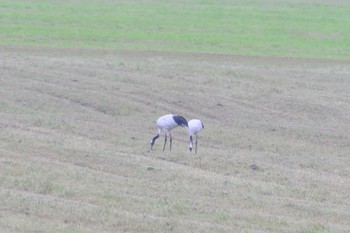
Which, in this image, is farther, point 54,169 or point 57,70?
point 57,70

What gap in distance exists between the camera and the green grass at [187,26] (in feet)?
148

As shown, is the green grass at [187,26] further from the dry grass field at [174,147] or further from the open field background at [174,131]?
the dry grass field at [174,147]

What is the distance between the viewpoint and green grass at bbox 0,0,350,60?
45.1 metres

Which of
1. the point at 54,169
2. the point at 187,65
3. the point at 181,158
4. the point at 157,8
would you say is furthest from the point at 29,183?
the point at 157,8

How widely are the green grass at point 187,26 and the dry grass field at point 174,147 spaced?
8.31 meters

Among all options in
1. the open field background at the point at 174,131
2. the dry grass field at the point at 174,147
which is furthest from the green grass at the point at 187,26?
the dry grass field at the point at 174,147

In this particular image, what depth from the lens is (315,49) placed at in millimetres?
46031

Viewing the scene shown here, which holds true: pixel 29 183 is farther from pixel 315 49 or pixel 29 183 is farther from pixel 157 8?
pixel 157 8

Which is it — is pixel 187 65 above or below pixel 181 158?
below

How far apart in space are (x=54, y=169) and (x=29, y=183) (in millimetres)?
1384

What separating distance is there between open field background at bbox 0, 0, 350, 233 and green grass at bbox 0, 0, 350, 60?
0.26 meters

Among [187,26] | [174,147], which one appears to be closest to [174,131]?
[174,147]

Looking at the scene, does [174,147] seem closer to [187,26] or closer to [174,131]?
[174,131]

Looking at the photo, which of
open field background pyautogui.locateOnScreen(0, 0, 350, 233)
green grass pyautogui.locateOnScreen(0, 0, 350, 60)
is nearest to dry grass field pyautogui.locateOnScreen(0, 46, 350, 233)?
open field background pyautogui.locateOnScreen(0, 0, 350, 233)
